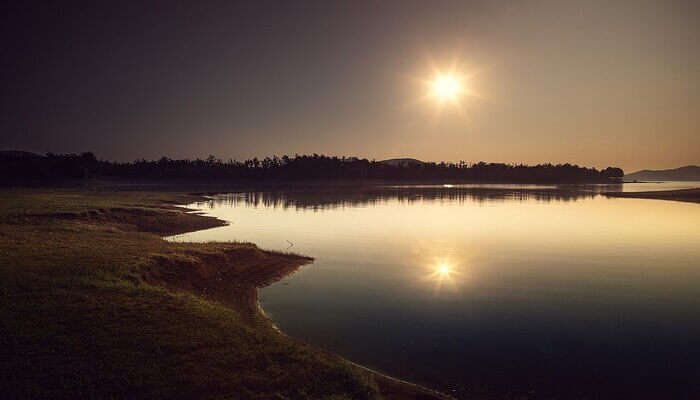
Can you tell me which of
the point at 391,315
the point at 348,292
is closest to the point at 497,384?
the point at 391,315

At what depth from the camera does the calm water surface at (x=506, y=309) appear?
46.2ft

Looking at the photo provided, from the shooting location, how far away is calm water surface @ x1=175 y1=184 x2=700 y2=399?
14086 mm

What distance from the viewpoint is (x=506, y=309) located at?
68.6 ft

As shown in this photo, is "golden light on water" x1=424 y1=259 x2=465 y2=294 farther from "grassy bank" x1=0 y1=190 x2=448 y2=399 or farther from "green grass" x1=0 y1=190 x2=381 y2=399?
"green grass" x1=0 y1=190 x2=381 y2=399

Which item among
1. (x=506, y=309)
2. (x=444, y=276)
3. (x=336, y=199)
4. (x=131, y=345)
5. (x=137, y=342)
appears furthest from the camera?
(x=336, y=199)

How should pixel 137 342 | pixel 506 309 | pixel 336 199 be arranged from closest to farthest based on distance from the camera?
pixel 137 342 → pixel 506 309 → pixel 336 199

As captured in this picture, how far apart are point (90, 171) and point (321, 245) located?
18833cm

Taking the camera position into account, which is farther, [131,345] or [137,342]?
[137,342]

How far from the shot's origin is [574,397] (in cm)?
1270

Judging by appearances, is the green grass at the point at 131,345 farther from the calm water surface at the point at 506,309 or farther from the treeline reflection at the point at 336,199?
the treeline reflection at the point at 336,199

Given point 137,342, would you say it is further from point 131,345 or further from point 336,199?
point 336,199

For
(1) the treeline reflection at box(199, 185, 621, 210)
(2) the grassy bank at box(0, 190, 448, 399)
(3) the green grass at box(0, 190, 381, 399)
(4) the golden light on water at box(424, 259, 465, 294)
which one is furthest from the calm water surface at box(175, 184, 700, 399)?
(1) the treeline reflection at box(199, 185, 621, 210)

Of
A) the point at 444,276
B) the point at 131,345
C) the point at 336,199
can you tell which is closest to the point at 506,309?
the point at 444,276

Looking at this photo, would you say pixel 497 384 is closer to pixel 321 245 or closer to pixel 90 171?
Answer: pixel 321 245
